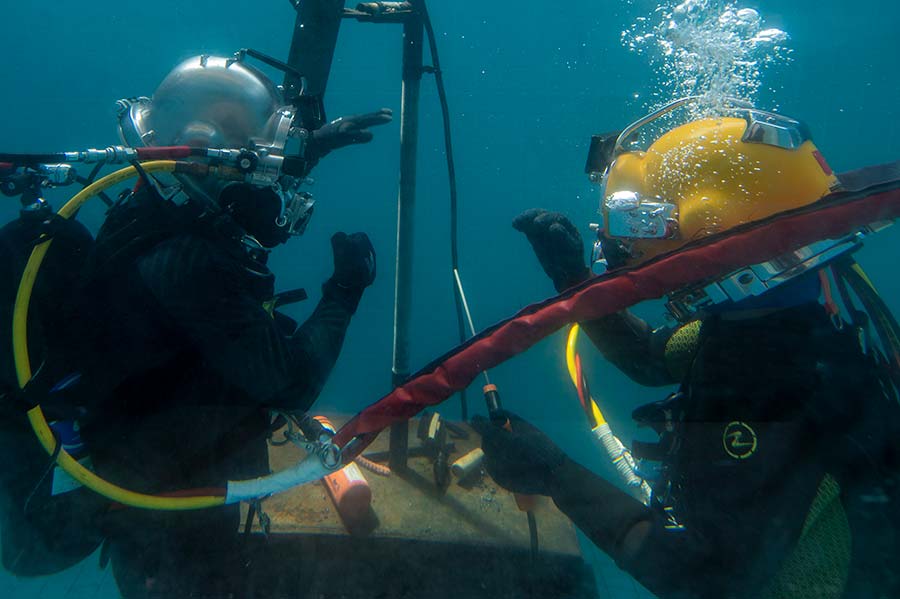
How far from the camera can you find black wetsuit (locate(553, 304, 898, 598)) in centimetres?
151

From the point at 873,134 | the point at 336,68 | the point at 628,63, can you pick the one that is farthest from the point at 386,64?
the point at 873,134

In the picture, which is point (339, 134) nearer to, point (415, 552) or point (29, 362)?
point (29, 362)

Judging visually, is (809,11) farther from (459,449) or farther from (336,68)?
(459,449)

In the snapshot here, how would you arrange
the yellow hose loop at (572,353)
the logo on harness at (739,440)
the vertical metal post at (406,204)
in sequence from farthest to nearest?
the vertical metal post at (406,204) → the yellow hose loop at (572,353) → the logo on harness at (739,440)

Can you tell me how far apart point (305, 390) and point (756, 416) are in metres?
1.65

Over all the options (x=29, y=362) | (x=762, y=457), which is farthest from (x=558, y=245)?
(x=29, y=362)

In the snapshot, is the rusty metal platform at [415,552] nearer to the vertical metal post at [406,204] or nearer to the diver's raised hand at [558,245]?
the vertical metal post at [406,204]

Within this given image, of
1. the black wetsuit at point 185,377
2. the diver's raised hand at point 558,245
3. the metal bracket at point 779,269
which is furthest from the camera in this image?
the diver's raised hand at point 558,245

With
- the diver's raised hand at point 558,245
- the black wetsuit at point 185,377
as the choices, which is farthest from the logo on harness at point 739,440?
the black wetsuit at point 185,377

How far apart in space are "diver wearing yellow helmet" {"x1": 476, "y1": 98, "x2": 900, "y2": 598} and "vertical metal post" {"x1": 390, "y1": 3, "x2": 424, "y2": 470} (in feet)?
6.82

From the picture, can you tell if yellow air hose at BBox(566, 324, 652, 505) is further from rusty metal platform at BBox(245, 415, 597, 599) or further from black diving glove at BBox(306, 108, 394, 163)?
black diving glove at BBox(306, 108, 394, 163)

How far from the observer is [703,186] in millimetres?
1834

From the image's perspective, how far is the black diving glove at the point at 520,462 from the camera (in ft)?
7.00

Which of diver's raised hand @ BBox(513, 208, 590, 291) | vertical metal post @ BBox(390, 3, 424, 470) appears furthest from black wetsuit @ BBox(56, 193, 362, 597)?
vertical metal post @ BBox(390, 3, 424, 470)
